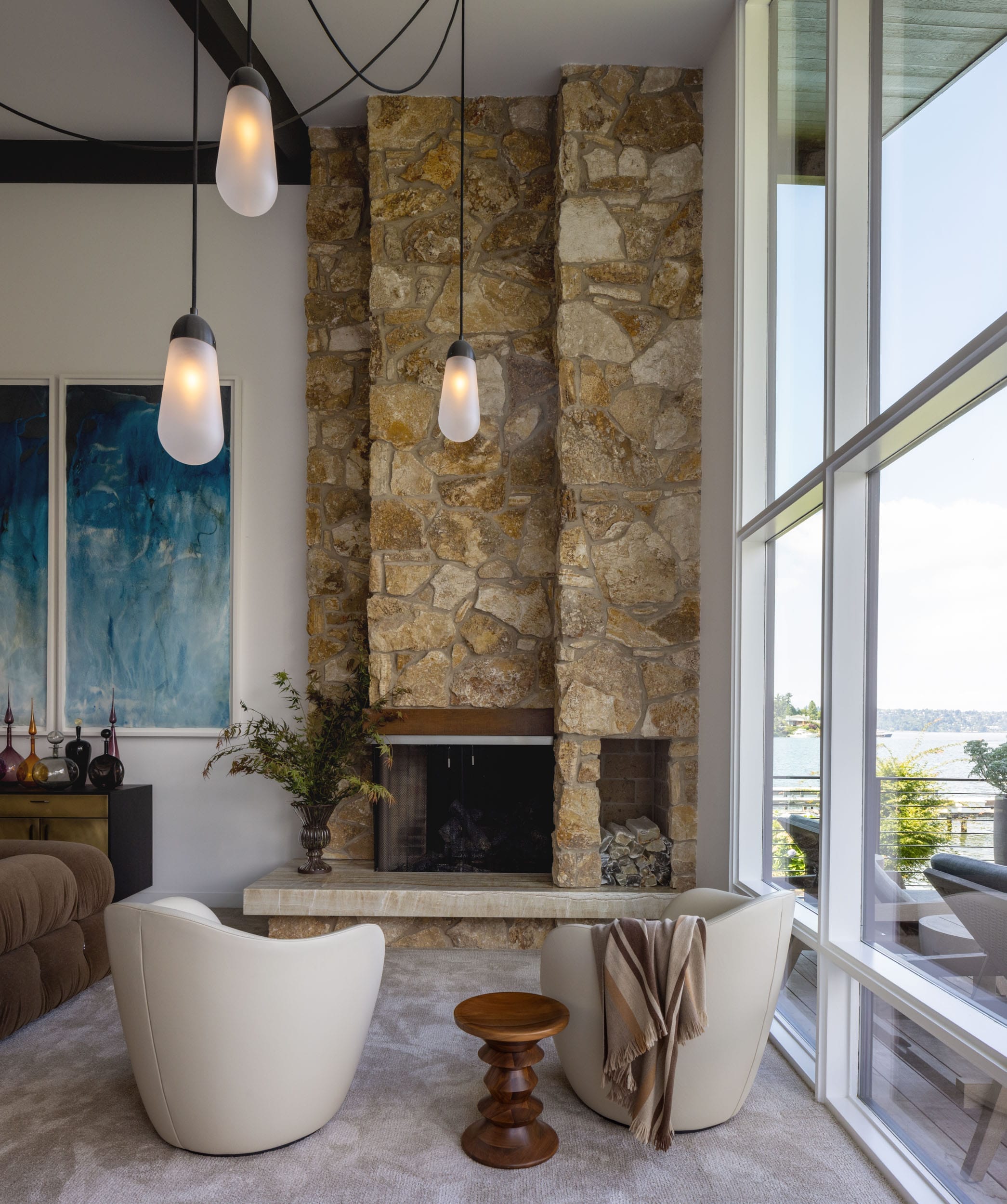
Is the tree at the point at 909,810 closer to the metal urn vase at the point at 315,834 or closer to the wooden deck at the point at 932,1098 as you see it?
the wooden deck at the point at 932,1098

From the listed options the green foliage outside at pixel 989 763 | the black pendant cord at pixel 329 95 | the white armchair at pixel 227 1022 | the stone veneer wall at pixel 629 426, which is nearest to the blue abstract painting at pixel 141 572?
the black pendant cord at pixel 329 95

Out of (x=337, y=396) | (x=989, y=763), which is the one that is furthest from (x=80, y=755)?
(x=989, y=763)

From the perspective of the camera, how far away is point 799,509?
10.2 ft

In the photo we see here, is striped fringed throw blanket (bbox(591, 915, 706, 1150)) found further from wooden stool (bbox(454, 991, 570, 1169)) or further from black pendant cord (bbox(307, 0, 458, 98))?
black pendant cord (bbox(307, 0, 458, 98))

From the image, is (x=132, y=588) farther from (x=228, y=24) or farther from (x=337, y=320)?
(x=228, y=24)

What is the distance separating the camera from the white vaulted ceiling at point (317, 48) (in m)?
3.85

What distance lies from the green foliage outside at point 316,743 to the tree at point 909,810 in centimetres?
237

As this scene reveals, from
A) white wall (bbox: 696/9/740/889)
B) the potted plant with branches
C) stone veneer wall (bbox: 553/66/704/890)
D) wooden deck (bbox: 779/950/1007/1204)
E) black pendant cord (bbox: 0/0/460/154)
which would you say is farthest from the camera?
the potted plant with branches

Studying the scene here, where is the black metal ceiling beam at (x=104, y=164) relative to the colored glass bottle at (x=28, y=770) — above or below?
above

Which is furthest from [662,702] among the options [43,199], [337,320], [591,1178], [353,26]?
[43,199]

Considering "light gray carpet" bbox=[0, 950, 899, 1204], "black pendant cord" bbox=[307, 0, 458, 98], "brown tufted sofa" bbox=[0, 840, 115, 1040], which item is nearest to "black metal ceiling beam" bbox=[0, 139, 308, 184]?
"black pendant cord" bbox=[307, 0, 458, 98]

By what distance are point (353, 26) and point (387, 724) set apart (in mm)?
3123

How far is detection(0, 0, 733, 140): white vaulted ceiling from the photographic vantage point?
12.6 ft

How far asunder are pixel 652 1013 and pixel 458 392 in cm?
183
